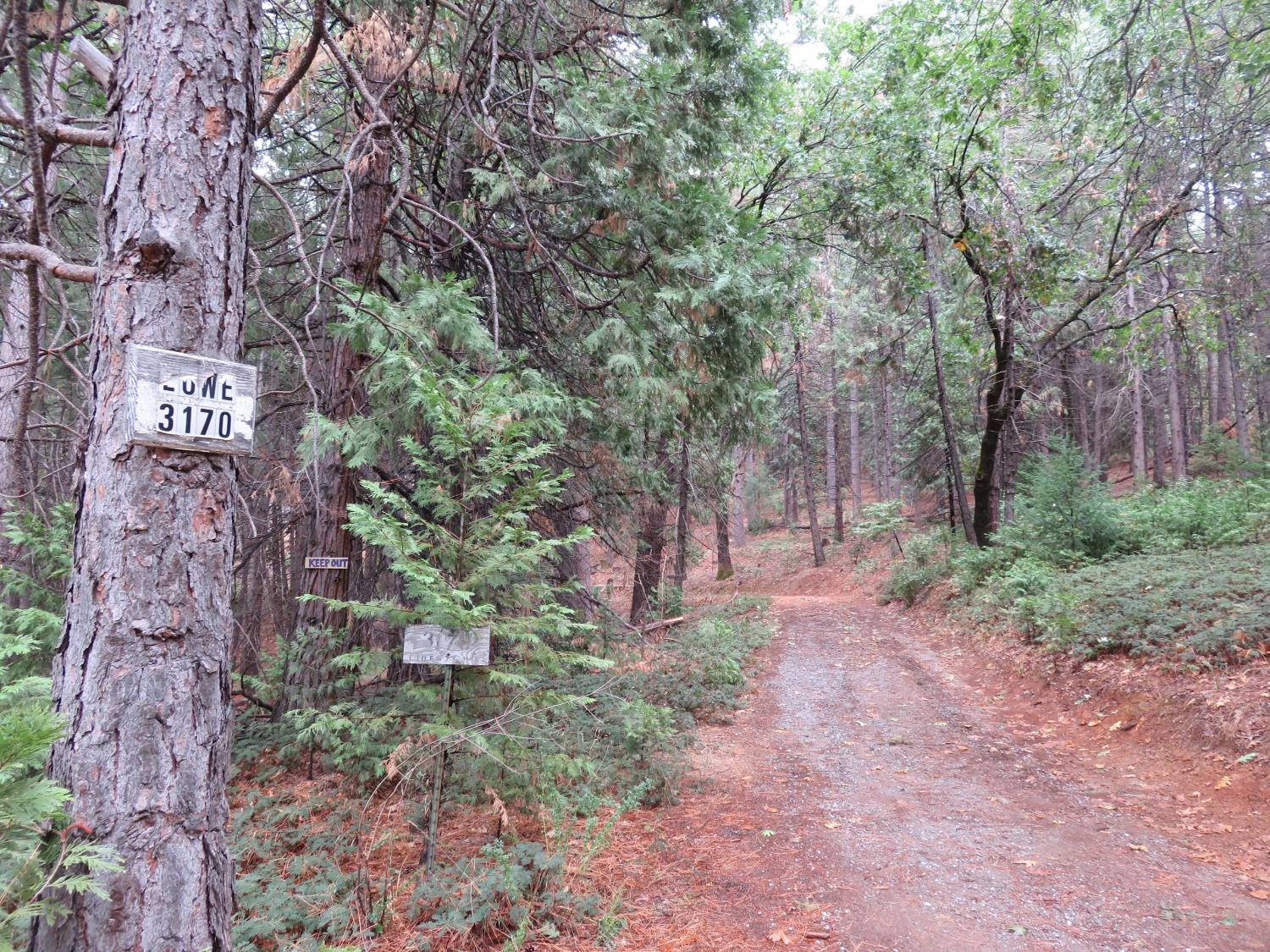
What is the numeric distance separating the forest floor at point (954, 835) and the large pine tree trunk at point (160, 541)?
2.46 meters

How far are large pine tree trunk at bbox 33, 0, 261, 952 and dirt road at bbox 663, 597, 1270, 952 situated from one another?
268cm

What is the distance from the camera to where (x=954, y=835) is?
4762 millimetres

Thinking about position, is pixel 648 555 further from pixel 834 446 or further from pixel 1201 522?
pixel 834 446

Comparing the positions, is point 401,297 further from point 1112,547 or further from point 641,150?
point 1112,547

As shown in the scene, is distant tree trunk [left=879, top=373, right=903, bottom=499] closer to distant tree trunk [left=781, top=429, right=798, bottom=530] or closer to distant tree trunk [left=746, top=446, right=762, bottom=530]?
distant tree trunk [left=781, top=429, right=798, bottom=530]

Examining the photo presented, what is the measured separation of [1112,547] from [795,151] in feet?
25.6

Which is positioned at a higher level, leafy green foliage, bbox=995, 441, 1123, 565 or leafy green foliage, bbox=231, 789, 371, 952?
leafy green foliage, bbox=995, 441, 1123, 565

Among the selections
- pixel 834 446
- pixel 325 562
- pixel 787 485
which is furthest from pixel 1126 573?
pixel 787 485

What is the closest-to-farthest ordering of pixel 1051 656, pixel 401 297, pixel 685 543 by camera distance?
pixel 401 297 → pixel 1051 656 → pixel 685 543

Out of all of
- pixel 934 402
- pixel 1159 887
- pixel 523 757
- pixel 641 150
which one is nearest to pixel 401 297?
pixel 641 150

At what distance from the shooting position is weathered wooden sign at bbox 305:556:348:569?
5277mm

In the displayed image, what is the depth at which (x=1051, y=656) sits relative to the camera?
8375mm

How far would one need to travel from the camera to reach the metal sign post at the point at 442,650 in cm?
369

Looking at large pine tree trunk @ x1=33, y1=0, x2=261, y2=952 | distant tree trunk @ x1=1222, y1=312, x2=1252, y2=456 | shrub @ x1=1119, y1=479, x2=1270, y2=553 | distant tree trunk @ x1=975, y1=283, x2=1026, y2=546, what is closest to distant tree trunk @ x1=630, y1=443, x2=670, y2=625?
large pine tree trunk @ x1=33, y1=0, x2=261, y2=952
